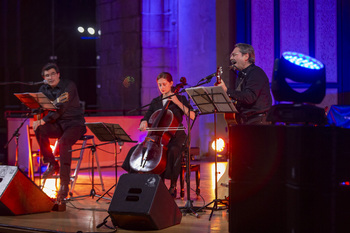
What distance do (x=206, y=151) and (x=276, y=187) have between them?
6776mm

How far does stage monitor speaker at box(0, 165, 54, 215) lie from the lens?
176 inches

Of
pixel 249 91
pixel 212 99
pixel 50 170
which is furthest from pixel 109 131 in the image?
pixel 249 91

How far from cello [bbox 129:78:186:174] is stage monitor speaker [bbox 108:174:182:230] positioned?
1003 millimetres

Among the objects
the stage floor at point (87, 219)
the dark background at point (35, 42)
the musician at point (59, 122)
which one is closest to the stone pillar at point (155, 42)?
the dark background at point (35, 42)

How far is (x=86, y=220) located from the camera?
14.6ft

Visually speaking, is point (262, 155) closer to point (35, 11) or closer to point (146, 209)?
point (146, 209)

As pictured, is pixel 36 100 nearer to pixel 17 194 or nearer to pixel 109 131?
pixel 109 131

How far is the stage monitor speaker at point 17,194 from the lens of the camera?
4465mm

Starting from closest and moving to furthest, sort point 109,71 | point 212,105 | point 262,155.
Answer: point 262,155 → point 212,105 → point 109,71

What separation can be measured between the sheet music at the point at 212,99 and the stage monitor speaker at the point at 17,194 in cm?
180

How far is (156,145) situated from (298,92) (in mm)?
2284

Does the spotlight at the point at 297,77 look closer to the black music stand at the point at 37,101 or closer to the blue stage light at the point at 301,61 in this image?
the blue stage light at the point at 301,61

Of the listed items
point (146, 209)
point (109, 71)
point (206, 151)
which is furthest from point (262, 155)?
point (109, 71)

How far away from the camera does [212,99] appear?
4289 millimetres
